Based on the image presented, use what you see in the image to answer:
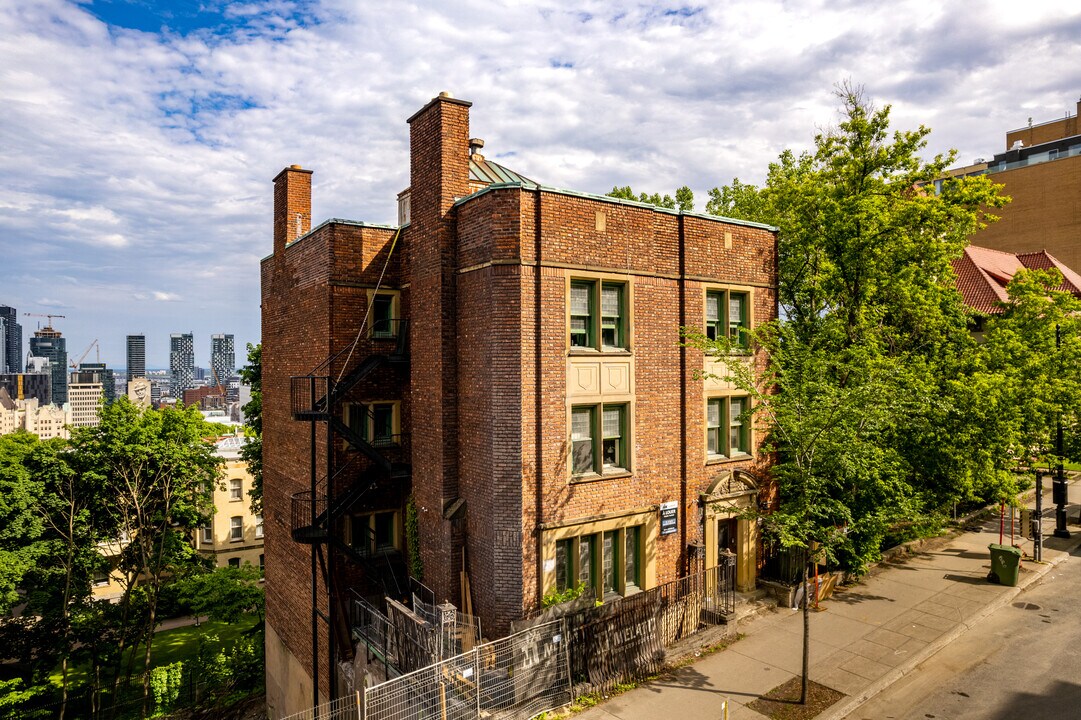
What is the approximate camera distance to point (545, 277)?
46.2 ft

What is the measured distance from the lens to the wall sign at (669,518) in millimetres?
15812

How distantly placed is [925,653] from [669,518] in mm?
6110

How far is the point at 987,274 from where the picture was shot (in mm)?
38562

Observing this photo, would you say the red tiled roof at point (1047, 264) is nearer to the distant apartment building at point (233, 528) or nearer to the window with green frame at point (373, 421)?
the window with green frame at point (373, 421)

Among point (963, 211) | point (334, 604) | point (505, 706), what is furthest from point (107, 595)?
point (963, 211)

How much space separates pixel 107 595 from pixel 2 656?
34.0m

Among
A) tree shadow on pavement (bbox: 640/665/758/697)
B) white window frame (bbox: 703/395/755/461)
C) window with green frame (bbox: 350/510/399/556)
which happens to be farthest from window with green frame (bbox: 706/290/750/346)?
window with green frame (bbox: 350/510/399/556)

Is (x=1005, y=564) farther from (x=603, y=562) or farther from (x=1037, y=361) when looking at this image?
(x=603, y=562)

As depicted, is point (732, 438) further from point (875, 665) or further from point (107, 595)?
point (107, 595)

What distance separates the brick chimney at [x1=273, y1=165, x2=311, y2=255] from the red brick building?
1.46m

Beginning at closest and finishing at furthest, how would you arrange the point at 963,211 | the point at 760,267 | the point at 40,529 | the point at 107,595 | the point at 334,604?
the point at 334,604 → the point at 760,267 → the point at 963,211 → the point at 40,529 → the point at 107,595

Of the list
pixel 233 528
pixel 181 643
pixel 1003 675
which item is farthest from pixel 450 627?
pixel 233 528

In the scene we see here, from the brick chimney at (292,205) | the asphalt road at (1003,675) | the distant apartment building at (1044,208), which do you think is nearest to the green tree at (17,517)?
the brick chimney at (292,205)

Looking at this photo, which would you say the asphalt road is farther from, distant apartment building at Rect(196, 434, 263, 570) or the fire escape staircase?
distant apartment building at Rect(196, 434, 263, 570)
